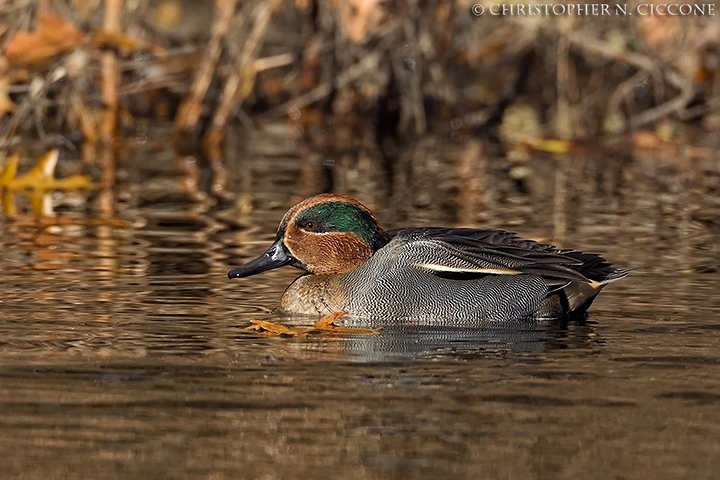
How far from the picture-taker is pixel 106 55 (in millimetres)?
13586

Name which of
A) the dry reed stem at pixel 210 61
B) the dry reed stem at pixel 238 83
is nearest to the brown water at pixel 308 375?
the dry reed stem at pixel 238 83

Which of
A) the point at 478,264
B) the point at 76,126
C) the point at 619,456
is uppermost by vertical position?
the point at 76,126

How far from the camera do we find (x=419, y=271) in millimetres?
7113

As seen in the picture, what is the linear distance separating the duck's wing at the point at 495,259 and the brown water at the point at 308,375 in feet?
0.72

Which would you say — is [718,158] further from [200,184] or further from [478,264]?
[478,264]

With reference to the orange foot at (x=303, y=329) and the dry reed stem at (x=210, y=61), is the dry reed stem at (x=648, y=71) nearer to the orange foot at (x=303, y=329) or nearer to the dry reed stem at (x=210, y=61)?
the dry reed stem at (x=210, y=61)

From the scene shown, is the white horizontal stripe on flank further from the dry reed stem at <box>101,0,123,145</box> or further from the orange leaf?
the dry reed stem at <box>101,0,123,145</box>

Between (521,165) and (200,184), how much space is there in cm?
322

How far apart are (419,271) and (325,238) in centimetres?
53

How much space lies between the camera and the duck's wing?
711 cm

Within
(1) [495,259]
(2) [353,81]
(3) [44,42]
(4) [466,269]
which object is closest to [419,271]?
(4) [466,269]

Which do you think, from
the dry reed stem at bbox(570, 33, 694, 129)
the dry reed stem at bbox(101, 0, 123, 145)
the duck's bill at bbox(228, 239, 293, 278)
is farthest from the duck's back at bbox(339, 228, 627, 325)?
the dry reed stem at bbox(570, 33, 694, 129)

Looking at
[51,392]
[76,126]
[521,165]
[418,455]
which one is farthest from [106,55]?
[418,455]

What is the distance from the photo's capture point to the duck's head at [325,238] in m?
7.38
